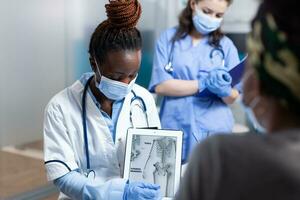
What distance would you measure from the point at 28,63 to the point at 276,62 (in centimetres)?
170

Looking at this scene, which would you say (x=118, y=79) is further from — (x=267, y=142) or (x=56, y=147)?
(x=267, y=142)

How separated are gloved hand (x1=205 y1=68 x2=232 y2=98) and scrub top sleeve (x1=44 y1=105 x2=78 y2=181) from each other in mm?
765

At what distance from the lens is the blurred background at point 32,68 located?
1.93 metres

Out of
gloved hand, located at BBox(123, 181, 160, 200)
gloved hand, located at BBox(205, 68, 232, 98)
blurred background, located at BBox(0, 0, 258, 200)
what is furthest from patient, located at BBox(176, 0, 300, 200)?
blurred background, located at BBox(0, 0, 258, 200)

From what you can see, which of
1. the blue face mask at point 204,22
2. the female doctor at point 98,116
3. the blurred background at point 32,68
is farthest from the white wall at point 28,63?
the female doctor at point 98,116

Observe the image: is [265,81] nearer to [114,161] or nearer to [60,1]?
[114,161]

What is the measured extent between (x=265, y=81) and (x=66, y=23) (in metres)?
1.76

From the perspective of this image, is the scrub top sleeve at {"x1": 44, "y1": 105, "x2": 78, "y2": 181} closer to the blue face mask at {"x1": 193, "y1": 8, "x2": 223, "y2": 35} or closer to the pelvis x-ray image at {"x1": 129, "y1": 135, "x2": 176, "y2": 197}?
the pelvis x-ray image at {"x1": 129, "y1": 135, "x2": 176, "y2": 197}

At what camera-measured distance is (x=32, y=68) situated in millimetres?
2027

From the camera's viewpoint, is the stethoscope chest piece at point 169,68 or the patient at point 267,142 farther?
the stethoscope chest piece at point 169,68

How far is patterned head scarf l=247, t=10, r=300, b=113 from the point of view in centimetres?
48

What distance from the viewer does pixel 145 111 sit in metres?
1.31

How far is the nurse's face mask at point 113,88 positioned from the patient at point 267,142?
683 mm

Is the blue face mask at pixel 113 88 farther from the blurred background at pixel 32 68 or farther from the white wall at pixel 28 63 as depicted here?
the white wall at pixel 28 63
